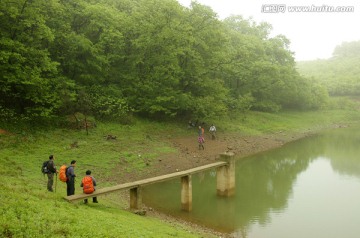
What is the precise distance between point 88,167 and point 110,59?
1599cm

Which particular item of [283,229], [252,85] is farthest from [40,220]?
[252,85]

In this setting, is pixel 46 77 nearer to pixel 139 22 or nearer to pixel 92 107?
pixel 92 107

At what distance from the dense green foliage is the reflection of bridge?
6281cm

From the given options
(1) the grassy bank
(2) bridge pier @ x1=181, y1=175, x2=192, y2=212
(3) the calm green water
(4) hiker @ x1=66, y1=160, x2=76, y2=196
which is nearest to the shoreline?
(1) the grassy bank

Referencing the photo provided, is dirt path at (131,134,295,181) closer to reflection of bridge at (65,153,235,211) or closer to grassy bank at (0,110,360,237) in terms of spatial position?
grassy bank at (0,110,360,237)

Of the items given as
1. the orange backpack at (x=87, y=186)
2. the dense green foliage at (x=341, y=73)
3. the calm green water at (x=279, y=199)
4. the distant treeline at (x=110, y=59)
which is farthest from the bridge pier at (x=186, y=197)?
the dense green foliage at (x=341, y=73)

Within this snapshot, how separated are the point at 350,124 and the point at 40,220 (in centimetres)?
6408

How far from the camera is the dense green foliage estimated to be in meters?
83.9

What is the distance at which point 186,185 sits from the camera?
1864 cm

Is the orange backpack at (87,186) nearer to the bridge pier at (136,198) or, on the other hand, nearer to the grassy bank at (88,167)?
the grassy bank at (88,167)

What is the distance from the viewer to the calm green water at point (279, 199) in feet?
55.1

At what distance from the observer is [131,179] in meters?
21.8

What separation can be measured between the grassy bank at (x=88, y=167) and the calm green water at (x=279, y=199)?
272 centimetres

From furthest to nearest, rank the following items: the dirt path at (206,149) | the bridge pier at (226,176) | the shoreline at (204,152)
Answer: the dirt path at (206,149)
the bridge pier at (226,176)
the shoreline at (204,152)
